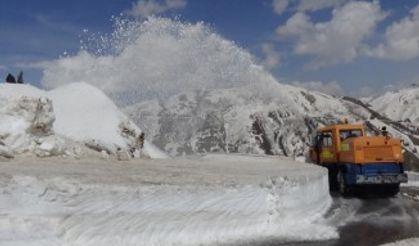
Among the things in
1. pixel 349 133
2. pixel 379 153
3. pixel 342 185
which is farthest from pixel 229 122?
pixel 379 153

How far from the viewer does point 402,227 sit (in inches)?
618

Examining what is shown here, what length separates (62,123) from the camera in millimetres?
19922

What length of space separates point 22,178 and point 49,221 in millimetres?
782

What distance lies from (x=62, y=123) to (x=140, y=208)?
9291 mm

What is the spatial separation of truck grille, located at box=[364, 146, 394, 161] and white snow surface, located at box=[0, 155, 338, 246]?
7154mm

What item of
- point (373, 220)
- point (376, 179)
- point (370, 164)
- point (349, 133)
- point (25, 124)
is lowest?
point (373, 220)

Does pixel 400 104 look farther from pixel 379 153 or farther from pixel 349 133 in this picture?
pixel 379 153

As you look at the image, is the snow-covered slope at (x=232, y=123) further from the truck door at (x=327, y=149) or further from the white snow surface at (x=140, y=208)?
the white snow surface at (x=140, y=208)

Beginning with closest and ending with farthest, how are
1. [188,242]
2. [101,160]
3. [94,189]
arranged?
[94,189] → [188,242] → [101,160]

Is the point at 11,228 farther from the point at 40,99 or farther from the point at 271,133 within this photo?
the point at 271,133

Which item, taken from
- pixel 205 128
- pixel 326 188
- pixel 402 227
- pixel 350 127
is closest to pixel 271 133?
pixel 205 128

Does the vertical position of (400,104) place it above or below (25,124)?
above

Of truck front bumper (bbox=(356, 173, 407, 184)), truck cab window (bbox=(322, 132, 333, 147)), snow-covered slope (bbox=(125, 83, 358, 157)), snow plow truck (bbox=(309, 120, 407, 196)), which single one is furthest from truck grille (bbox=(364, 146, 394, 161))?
snow-covered slope (bbox=(125, 83, 358, 157))

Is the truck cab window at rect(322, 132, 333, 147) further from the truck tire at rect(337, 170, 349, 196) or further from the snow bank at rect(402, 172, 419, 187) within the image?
the snow bank at rect(402, 172, 419, 187)
